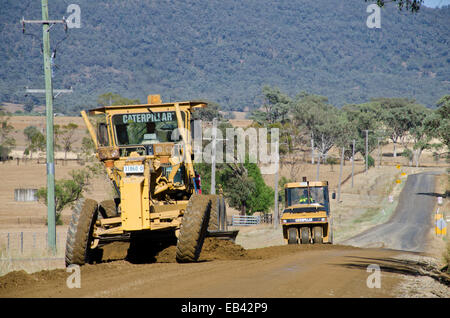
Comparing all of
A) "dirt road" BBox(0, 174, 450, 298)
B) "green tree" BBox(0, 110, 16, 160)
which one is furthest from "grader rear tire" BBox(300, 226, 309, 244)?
"green tree" BBox(0, 110, 16, 160)

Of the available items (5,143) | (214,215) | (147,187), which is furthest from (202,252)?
(5,143)

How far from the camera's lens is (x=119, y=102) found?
6103 centimetres

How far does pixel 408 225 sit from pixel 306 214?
33.1 metres

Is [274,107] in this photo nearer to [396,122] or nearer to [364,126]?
[364,126]

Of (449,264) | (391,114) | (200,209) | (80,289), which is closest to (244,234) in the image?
(449,264)

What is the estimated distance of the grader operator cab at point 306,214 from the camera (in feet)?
82.7

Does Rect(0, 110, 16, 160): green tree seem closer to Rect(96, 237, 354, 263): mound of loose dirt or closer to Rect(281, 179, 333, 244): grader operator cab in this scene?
Rect(281, 179, 333, 244): grader operator cab

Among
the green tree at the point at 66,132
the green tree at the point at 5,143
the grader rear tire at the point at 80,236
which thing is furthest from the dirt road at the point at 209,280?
the green tree at the point at 5,143

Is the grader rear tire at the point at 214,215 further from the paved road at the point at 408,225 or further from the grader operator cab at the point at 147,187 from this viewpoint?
the paved road at the point at 408,225

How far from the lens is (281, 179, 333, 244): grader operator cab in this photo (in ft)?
82.7

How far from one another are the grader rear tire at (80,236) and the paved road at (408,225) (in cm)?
3095

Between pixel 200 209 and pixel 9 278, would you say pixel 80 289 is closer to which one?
pixel 9 278

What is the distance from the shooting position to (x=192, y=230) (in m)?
12.6
